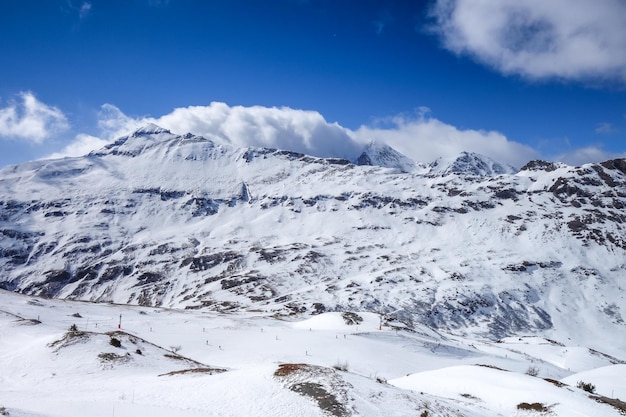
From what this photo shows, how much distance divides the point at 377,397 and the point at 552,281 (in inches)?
7632

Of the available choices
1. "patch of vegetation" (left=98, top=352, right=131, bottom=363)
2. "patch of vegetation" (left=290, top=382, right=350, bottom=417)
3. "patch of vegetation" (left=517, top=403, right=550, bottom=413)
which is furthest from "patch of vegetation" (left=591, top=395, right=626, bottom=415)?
"patch of vegetation" (left=98, top=352, right=131, bottom=363)

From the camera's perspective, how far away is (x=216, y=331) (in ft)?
169

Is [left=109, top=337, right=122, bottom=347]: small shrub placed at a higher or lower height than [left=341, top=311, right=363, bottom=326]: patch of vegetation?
lower

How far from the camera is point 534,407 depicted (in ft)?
65.5

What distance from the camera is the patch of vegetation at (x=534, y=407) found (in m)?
19.6

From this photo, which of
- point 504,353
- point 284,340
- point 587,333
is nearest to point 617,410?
point 284,340

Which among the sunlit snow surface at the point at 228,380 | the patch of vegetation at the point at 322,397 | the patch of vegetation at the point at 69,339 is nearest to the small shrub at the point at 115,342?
the sunlit snow surface at the point at 228,380

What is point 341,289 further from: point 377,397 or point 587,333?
point 377,397

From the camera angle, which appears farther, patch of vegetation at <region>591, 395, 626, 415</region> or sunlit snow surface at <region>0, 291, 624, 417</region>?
patch of vegetation at <region>591, 395, 626, 415</region>

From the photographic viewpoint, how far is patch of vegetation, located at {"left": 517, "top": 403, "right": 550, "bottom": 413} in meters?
19.6

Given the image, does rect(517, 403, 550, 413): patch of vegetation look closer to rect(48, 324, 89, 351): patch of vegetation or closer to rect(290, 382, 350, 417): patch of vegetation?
rect(290, 382, 350, 417): patch of vegetation

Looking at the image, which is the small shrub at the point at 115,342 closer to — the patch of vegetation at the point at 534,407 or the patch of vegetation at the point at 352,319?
the patch of vegetation at the point at 534,407

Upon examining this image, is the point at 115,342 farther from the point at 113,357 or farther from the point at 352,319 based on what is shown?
the point at 352,319

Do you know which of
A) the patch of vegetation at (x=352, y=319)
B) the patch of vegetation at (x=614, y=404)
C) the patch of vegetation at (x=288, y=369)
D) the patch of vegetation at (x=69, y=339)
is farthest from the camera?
the patch of vegetation at (x=352, y=319)
